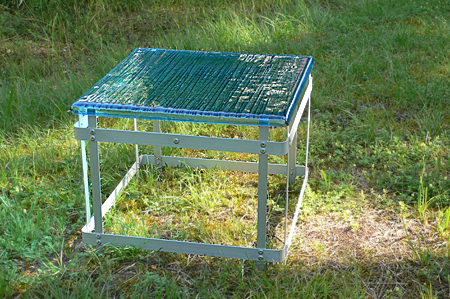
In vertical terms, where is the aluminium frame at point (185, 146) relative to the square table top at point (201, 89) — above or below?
below

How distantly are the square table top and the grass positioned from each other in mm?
727

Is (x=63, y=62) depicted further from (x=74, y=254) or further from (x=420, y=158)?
(x=420, y=158)

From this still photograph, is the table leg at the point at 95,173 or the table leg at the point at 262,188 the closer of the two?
the table leg at the point at 262,188

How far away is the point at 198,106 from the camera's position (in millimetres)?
2279

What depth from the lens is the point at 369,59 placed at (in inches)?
189

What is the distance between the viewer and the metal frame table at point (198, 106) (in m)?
2.25

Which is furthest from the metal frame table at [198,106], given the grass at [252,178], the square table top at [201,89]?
the grass at [252,178]

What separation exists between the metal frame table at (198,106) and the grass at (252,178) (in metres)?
0.12

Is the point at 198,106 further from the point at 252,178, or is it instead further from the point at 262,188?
the point at 252,178

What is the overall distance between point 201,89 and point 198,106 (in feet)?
0.72

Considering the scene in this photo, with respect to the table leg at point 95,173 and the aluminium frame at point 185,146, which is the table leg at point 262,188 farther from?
the table leg at point 95,173

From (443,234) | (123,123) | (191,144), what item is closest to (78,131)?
(191,144)

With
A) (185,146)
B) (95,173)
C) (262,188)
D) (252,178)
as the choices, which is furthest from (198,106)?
(252,178)

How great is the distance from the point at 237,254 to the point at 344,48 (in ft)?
10.4
